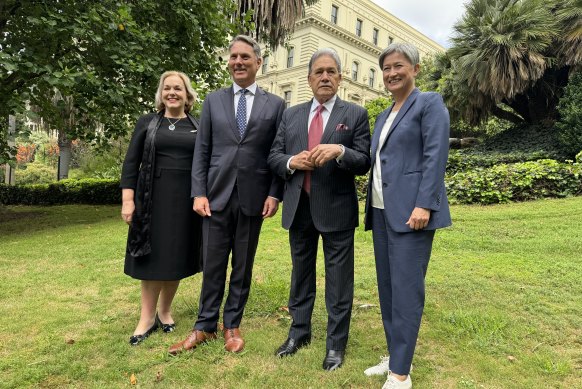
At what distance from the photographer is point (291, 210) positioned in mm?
2998

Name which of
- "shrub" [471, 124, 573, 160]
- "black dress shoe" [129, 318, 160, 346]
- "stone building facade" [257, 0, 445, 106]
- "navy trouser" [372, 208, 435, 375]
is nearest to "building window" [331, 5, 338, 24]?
"stone building facade" [257, 0, 445, 106]

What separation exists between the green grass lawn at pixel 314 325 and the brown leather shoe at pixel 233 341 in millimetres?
61

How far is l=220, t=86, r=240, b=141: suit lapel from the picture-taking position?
3.17 meters

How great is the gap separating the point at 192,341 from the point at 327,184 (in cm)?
162

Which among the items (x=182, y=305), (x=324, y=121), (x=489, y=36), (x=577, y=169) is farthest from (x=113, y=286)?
(x=489, y=36)

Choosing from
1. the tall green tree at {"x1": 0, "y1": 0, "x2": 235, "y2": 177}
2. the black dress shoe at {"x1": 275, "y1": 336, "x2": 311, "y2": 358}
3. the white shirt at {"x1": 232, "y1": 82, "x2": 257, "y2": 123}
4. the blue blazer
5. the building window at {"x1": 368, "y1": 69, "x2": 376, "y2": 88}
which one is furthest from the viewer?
the building window at {"x1": 368, "y1": 69, "x2": 376, "y2": 88}

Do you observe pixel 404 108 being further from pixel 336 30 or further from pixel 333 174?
pixel 336 30

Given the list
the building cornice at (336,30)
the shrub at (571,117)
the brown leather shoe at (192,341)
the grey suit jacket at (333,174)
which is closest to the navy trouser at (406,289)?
the grey suit jacket at (333,174)

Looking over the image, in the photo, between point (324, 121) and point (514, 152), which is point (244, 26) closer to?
point (324, 121)

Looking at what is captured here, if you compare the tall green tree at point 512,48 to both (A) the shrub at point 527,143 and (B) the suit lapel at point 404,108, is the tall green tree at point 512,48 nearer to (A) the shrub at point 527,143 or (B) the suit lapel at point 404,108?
(A) the shrub at point 527,143

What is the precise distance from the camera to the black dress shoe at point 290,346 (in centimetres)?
310

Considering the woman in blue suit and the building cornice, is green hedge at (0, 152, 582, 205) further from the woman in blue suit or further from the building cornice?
the building cornice

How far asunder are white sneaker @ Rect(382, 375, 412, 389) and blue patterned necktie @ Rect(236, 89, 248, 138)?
79.2 inches

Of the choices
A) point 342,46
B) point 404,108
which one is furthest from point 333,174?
point 342,46
